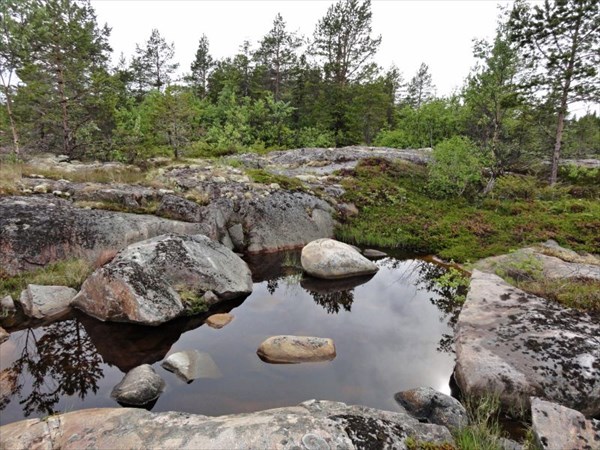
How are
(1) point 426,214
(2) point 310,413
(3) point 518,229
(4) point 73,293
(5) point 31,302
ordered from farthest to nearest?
1. (1) point 426,214
2. (3) point 518,229
3. (4) point 73,293
4. (5) point 31,302
5. (2) point 310,413

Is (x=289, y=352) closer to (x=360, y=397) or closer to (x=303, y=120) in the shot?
(x=360, y=397)

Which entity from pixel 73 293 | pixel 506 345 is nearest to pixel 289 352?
pixel 506 345

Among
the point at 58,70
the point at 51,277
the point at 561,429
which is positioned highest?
the point at 58,70

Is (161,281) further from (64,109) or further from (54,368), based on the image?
(64,109)

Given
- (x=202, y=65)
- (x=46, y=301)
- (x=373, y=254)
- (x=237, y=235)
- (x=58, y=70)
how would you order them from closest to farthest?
(x=46, y=301) → (x=237, y=235) → (x=373, y=254) → (x=58, y=70) → (x=202, y=65)

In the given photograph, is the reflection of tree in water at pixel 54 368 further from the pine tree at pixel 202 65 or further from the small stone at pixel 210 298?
the pine tree at pixel 202 65

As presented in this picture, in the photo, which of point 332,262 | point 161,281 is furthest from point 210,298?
point 332,262

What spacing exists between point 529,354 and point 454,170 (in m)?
13.5

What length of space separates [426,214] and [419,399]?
11024 mm

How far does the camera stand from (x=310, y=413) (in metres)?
3.75

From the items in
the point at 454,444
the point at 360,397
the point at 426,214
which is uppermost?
the point at 426,214

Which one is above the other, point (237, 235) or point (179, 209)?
point (179, 209)

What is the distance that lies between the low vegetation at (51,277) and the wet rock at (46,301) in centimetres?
34

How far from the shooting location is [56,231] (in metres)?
8.02
